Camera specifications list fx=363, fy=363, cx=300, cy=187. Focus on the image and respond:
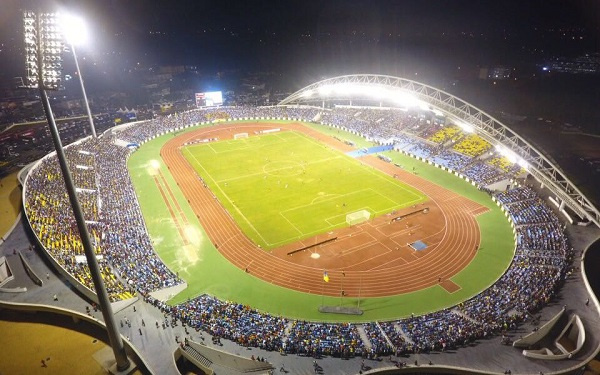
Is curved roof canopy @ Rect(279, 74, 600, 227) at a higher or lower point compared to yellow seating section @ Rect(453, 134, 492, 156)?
higher

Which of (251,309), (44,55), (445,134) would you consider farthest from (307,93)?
(44,55)

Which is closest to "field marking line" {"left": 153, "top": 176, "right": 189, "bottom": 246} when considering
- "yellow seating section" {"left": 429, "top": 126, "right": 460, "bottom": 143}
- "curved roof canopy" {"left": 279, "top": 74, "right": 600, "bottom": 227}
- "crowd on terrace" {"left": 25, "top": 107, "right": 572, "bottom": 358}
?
"crowd on terrace" {"left": 25, "top": 107, "right": 572, "bottom": 358}

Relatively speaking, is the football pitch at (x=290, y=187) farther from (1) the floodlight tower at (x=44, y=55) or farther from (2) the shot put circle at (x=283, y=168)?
(1) the floodlight tower at (x=44, y=55)

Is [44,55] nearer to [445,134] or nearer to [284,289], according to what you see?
[284,289]

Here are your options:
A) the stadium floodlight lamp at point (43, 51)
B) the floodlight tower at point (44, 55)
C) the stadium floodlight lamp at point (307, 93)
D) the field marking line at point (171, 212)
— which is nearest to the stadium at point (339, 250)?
the field marking line at point (171, 212)

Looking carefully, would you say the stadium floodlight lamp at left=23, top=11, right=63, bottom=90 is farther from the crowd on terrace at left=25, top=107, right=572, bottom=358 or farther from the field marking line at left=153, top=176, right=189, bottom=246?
the field marking line at left=153, top=176, right=189, bottom=246

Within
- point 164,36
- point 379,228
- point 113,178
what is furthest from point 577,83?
point 164,36
